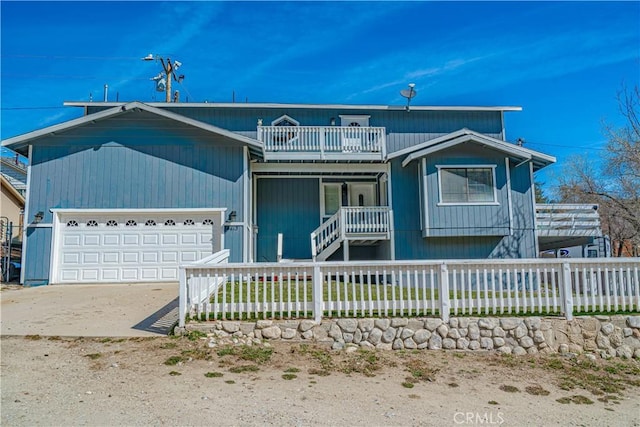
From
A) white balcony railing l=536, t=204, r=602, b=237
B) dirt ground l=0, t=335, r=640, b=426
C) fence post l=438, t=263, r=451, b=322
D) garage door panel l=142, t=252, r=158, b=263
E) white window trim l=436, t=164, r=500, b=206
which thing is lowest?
dirt ground l=0, t=335, r=640, b=426

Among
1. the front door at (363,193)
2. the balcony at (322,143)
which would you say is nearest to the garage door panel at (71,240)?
the balcony at (322,143)

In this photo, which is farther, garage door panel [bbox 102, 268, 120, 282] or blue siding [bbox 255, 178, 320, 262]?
blue siding [bbox 255, 178, 320, 262]

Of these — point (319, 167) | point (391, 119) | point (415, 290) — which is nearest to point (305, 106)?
point (319, 167)

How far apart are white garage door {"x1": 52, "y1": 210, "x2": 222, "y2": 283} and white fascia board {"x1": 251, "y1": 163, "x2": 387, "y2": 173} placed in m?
2.79

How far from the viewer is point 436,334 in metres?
6.74

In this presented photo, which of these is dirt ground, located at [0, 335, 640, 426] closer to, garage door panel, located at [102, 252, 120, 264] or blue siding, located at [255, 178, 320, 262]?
garage door panel, located at [102, 252, 120, 264]

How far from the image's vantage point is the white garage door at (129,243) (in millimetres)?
12734

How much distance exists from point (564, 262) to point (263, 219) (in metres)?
10.9

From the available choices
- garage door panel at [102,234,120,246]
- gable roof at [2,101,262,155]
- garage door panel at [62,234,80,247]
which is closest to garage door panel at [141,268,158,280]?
garage door panel at [102,234,120,246]

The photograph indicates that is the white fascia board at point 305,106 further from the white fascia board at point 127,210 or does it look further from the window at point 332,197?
the white fascia board at point 127,210

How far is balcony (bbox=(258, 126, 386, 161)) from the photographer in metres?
14.8

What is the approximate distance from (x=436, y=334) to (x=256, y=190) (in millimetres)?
10787

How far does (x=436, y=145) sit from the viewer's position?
1436cm

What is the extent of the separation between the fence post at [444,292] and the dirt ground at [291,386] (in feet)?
2.04
